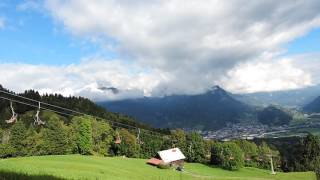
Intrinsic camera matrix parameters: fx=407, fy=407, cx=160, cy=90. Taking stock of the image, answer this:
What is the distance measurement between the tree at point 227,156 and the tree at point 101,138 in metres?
40.0

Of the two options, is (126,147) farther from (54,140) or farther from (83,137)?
(54,140)

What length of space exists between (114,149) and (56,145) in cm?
3604

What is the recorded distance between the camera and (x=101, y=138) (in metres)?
157

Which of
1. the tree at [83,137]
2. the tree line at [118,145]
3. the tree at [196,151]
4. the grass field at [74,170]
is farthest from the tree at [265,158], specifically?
the tree at [83,137]

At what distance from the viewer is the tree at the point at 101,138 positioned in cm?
15073

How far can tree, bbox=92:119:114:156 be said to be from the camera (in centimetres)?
15073

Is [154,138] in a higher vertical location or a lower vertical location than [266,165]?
higher

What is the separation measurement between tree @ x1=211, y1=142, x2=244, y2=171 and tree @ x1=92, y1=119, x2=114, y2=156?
40.0 m

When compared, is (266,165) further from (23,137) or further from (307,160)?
(23,137)

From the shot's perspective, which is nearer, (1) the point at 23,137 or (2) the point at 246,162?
(1) the point at 23,137

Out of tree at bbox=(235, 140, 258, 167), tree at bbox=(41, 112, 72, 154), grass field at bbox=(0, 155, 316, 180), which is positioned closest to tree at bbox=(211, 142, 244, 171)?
grass field at bbox=(0, 155, 316, 180)

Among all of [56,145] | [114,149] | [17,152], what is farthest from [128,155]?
[17,152]

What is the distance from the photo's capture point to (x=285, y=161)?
172 metres

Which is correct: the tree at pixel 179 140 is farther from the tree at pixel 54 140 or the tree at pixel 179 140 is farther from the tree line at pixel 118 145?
the tree at pixel 54 140
